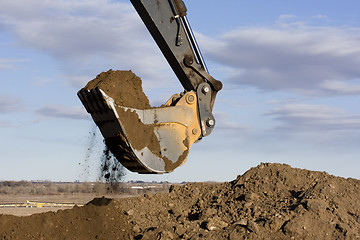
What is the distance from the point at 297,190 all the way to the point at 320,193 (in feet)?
2.55

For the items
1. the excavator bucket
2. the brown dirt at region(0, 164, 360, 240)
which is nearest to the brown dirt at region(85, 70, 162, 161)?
the excavator bucket

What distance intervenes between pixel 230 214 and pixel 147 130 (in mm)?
3971

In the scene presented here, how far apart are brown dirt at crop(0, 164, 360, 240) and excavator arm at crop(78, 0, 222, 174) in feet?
8.53

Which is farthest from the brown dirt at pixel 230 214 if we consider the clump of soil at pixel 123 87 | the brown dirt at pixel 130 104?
the clump of soil at pixel 123 87

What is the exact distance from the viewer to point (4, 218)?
12984 millimetres

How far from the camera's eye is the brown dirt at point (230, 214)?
11469 mm

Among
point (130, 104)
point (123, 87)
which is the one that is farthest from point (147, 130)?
point (123, 87)

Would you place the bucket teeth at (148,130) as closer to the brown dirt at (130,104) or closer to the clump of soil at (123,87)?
the brown dirt at (130,104)

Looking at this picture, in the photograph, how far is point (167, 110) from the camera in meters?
9.59

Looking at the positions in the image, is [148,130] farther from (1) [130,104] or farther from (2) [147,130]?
(1) [130,104]

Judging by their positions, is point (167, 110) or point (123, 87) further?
point (167, 110)

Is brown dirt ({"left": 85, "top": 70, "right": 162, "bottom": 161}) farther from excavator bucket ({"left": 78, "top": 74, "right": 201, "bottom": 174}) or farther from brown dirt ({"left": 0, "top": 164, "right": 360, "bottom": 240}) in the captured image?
brown dirt ({"left": 0, "top": 164, "right": 360, "bottom": 240})

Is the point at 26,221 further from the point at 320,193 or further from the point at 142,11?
the point at 320,193

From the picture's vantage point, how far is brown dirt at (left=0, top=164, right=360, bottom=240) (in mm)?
11469
